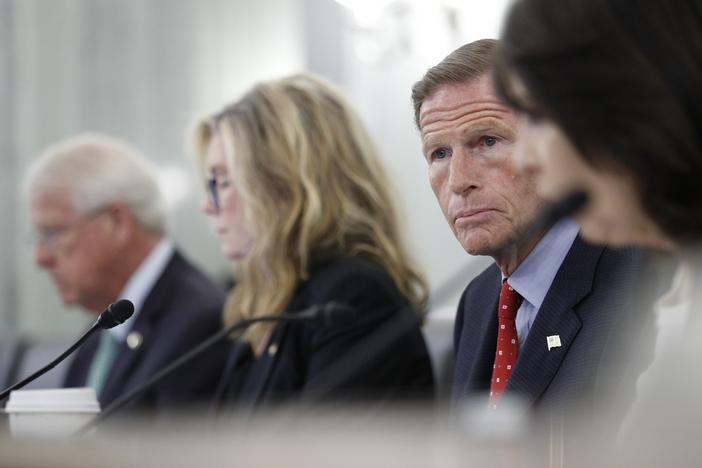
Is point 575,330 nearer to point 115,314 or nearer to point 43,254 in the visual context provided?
point 115,314

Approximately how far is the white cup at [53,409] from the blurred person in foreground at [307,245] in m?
0.36

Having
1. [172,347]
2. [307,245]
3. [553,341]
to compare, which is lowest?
[172,347]

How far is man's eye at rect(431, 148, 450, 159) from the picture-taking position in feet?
3.64

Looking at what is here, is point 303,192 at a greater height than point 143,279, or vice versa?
point 303,192

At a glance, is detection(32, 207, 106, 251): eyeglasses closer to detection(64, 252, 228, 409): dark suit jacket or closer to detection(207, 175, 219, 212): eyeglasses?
detection(64, 252, 228, 409): dark suit jacket

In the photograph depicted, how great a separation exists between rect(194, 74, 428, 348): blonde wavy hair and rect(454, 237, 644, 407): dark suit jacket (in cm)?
61

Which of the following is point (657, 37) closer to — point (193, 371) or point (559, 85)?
point (559, 85)

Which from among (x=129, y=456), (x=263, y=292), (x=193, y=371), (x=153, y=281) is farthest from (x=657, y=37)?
(x=153, y=281)

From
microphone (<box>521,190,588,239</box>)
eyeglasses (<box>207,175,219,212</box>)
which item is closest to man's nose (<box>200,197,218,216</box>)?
eyeglasses (<box>207,175,219,212</box>)

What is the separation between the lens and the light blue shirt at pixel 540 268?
1.11 metres

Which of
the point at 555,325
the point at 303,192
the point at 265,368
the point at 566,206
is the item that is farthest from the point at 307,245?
the point at 566,206

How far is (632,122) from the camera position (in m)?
0.70

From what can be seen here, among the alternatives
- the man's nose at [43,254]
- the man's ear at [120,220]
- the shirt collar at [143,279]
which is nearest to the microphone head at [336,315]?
the shirt collar at [143,279]

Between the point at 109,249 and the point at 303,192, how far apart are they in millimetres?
607
